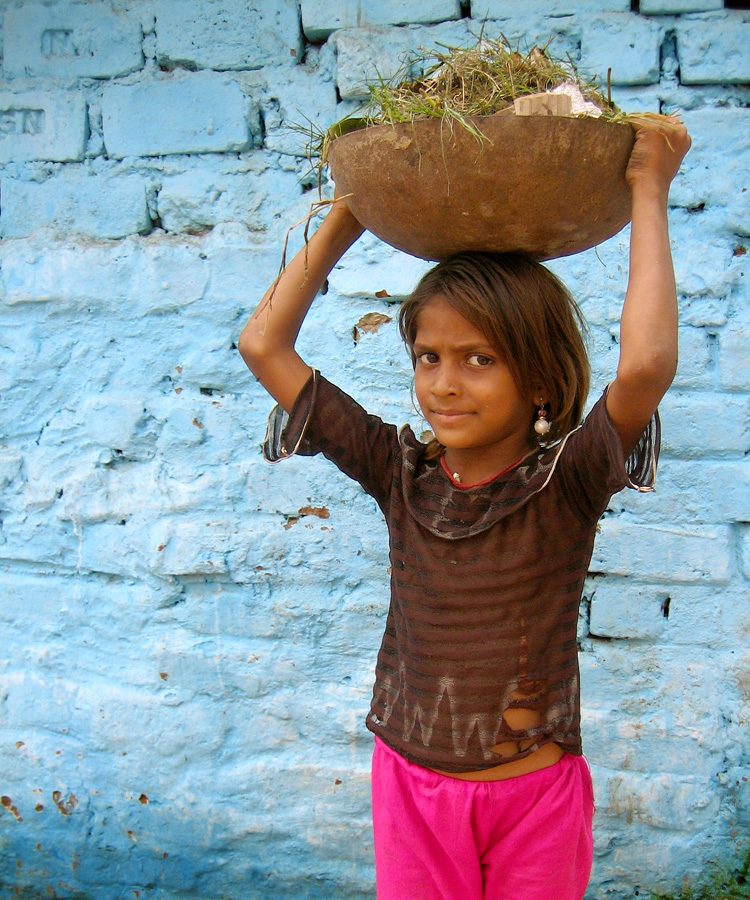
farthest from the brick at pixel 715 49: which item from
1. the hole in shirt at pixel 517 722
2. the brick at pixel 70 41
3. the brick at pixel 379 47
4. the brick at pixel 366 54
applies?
the hole in shirt at pixel 517 722

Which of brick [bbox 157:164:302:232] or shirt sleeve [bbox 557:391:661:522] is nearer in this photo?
shirt sleeve [bbox 557:391:661:522]

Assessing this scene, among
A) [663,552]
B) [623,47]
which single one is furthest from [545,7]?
[663,552]

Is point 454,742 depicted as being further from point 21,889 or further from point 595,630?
point 21,889

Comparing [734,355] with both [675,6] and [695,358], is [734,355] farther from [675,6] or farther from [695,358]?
[675,6]

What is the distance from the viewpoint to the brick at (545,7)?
2.12 m

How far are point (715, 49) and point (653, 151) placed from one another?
1.04 metres

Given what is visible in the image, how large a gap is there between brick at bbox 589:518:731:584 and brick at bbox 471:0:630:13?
4.15ft

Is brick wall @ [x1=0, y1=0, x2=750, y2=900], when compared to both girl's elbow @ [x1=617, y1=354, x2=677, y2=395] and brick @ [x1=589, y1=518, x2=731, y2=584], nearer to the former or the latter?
brick @ [x1=589, y1=518, x2=731, y2=584]

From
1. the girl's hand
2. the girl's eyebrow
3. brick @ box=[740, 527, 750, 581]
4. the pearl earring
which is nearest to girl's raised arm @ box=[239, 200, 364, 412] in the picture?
the girl's eyebrow

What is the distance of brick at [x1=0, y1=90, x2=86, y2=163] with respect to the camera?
2377mm

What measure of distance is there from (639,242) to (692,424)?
0.99 metres

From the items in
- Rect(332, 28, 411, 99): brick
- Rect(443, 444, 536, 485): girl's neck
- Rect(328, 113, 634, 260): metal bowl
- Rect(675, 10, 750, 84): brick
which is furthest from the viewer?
Rect(332, 28, 411, 99): brick

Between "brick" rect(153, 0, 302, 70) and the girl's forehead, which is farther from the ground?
"brick" rect(153, 0, 302, 70)

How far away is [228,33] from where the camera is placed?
230cm
